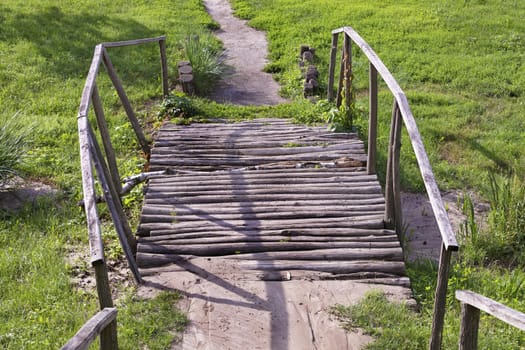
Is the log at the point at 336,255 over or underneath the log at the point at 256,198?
underneath

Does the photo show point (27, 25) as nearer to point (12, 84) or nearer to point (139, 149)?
point (12, 84)

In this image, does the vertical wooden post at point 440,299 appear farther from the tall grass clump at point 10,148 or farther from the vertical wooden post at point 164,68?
the vertical wooden post at point 164,68

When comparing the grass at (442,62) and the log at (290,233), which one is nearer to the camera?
the log at (290,233)

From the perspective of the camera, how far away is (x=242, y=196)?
673 centimetres

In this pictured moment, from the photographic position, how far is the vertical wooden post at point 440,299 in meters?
4.07

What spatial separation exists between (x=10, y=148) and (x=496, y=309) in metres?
5.98

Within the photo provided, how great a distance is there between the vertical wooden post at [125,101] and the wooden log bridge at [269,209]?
0.22 metres

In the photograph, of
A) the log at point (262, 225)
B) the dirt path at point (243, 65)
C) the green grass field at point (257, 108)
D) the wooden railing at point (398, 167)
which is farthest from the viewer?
the dirt path at point (243, 65)

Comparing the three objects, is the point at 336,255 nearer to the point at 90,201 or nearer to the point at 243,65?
the point at 90,201

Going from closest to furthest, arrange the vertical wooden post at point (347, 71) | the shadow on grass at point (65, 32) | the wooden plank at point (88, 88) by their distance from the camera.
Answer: the wooden plank at point (88, 88) < the vertical wooden post at point (347, 71) < the shadow on grass at point (65, 32)

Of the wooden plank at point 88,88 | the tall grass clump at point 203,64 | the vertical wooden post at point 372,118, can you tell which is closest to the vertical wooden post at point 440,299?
the vertical wooden post at point 372,118

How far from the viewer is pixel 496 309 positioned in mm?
3348

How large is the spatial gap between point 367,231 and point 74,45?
866 cm

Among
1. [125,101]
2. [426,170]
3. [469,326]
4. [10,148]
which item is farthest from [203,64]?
[469,326]
